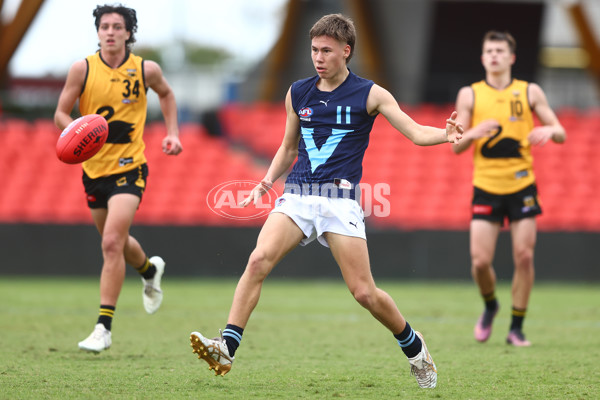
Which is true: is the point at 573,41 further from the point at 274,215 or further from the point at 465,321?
the point at 274,215

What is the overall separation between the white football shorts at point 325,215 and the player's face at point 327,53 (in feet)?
2.50

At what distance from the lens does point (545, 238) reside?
13797mm

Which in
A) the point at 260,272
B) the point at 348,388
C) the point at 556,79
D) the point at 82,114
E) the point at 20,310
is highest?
the point at 556,79

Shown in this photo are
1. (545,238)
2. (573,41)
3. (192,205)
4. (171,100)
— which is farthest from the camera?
(573,41)

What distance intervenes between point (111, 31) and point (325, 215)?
259cm

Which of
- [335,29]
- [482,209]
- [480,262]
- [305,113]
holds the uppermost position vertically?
[335,29]

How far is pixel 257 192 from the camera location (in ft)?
16.7

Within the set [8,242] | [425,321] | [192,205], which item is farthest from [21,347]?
[192,205]

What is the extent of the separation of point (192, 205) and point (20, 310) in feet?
20.7

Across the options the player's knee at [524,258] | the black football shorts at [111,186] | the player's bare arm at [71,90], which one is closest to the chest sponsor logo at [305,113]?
the black football shorts at [111,186]

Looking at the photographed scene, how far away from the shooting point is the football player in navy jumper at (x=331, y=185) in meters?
4.85

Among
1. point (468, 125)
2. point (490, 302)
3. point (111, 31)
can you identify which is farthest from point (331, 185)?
point (490, 302)

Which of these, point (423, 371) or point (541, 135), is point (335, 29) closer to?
point (423, 371)

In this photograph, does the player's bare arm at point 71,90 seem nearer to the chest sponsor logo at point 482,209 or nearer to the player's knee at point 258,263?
the player's knee at point 258,263
